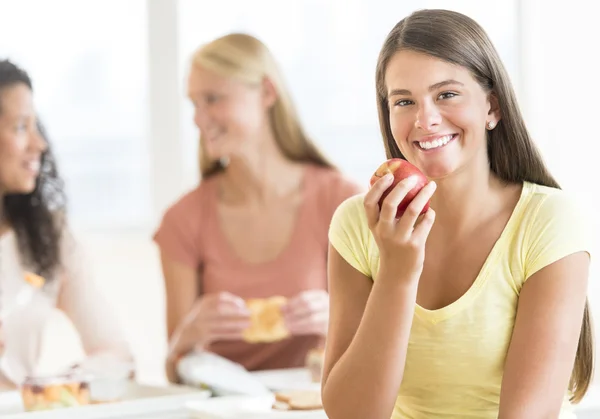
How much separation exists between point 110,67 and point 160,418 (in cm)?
275

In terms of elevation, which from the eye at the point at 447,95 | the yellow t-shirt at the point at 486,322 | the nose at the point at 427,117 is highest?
the eye at the point at 447,95

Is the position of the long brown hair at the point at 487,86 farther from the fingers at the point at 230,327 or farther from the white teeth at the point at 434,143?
the fingers at the point at 230,327

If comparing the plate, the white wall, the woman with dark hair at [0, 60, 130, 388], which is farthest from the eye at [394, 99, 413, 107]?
the white wall

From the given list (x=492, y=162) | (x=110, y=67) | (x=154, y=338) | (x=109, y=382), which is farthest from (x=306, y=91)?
(x=492, y=162)

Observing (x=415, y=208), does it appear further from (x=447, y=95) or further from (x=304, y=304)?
(x=304, y=304)

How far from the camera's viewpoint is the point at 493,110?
5.23ft

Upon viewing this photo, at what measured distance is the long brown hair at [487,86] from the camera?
5.00ft

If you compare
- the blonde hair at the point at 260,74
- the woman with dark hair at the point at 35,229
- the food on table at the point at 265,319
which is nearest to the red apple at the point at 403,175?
the food on table at the point at 265,319

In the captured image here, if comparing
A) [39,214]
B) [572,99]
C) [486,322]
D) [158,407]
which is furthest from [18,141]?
[572,99]

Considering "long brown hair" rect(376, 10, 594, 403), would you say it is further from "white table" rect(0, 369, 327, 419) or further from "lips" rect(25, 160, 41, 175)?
"lips" rect(25, 160, 41, 175)

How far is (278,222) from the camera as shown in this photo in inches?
111

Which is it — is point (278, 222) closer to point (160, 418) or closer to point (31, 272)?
point (31, 272)

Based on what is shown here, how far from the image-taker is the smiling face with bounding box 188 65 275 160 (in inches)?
111

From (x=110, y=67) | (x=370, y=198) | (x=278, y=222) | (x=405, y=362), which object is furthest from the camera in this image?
(x=110, y=67)
